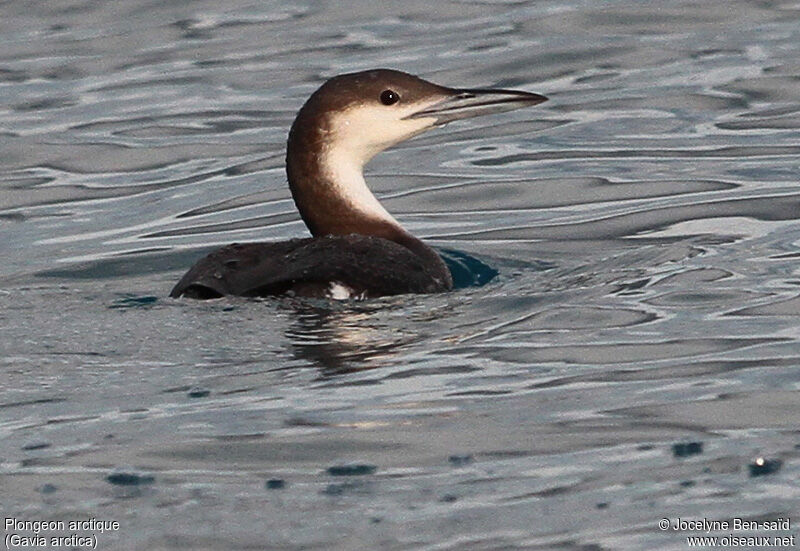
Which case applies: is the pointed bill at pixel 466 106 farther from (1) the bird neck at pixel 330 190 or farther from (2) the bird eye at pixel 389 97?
(1) the bird neck at pixel 330 190

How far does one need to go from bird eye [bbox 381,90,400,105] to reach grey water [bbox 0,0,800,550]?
0.73 m

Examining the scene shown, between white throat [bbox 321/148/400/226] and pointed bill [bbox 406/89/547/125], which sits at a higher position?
pointed bill [bbox 406/89/547/125]

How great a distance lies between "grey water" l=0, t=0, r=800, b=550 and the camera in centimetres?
519

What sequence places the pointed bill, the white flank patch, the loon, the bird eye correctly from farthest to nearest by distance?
the pointed bill < the bird eye < the loon < the white flank patch

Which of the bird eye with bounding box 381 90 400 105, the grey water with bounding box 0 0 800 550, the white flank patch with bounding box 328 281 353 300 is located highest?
the bird eye with bounding box 381 90 400 105

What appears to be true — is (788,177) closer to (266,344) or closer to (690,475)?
(266,344)

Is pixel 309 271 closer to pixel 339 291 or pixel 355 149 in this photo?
pixel 339 291

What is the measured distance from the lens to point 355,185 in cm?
832

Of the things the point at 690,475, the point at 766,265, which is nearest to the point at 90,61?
the point at 766,265

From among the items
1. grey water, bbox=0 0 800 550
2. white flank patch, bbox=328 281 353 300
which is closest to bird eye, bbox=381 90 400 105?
grey water, bbox=0 0 800 550

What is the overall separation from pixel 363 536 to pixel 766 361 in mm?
2204

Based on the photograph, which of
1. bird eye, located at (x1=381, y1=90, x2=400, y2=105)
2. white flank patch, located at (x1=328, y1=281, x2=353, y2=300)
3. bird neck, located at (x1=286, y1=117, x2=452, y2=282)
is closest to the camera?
white flank patch, located at (x1=328, y1=281, x2=353, y2=300)

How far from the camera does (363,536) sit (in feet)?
15.8

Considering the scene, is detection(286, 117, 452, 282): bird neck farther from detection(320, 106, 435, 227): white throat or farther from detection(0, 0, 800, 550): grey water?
detection(0, 0, 800, 550): grey water
